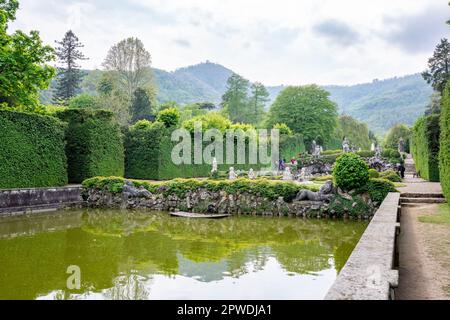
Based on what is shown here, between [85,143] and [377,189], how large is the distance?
13100mm

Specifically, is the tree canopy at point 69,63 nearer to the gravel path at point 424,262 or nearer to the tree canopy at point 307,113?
the tree canopy at point 307,113

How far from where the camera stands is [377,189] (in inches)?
522

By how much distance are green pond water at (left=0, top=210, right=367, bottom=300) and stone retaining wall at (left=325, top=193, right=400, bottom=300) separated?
1.00m

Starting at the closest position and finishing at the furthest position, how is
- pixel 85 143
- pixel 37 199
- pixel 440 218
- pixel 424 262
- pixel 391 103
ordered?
1. pixel 424 262
2. pixel 440 218
3. pixel 37 199
4. pixel 85 143
5. pixel 391 103

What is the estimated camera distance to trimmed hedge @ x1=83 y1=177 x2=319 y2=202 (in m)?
14.2

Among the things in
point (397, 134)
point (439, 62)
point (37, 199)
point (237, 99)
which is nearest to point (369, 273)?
point (37, 199)

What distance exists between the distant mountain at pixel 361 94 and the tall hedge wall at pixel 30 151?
272 ft

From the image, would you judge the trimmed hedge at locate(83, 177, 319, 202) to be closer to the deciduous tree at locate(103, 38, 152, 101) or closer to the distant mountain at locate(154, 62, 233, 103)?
the deciduous tree at locate(103, 38, 152, 101)

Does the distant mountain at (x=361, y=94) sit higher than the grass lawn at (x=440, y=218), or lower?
higher

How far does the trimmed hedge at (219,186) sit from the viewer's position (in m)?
14.2

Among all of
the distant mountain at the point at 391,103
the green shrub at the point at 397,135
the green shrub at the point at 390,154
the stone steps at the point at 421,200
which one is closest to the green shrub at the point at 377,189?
the stone steps at the point at 421,200

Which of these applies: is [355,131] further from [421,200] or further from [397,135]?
[421,200]
